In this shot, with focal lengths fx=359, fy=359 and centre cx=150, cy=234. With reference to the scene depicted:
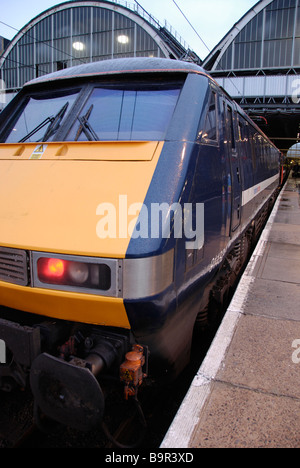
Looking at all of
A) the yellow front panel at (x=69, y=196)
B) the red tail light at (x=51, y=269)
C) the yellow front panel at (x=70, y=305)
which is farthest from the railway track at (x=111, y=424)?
the yellow front panel at (x=69, y=196)

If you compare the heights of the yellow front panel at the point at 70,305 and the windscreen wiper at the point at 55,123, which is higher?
the windscreen wiper at the point at 55,123

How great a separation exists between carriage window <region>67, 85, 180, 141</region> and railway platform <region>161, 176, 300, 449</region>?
1870 millimetres

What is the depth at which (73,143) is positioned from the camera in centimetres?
282

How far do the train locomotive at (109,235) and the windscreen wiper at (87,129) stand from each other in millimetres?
15

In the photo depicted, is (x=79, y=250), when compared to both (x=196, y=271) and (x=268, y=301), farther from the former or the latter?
(x=268, y=301)

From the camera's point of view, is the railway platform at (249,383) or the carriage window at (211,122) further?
the carriage window at (211,122)

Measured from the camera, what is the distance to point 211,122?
313 cm

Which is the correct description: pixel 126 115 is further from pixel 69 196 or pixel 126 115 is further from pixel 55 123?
pixel 69 196

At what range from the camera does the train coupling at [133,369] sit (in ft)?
7.41

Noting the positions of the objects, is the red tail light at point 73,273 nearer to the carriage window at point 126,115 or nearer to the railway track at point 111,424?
the railway track at point 111,424

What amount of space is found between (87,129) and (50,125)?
454 millimetres

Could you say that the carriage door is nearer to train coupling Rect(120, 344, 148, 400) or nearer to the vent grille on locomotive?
train coupling Rect(120, 344, 148, 400)

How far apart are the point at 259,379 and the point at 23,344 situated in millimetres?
1700
